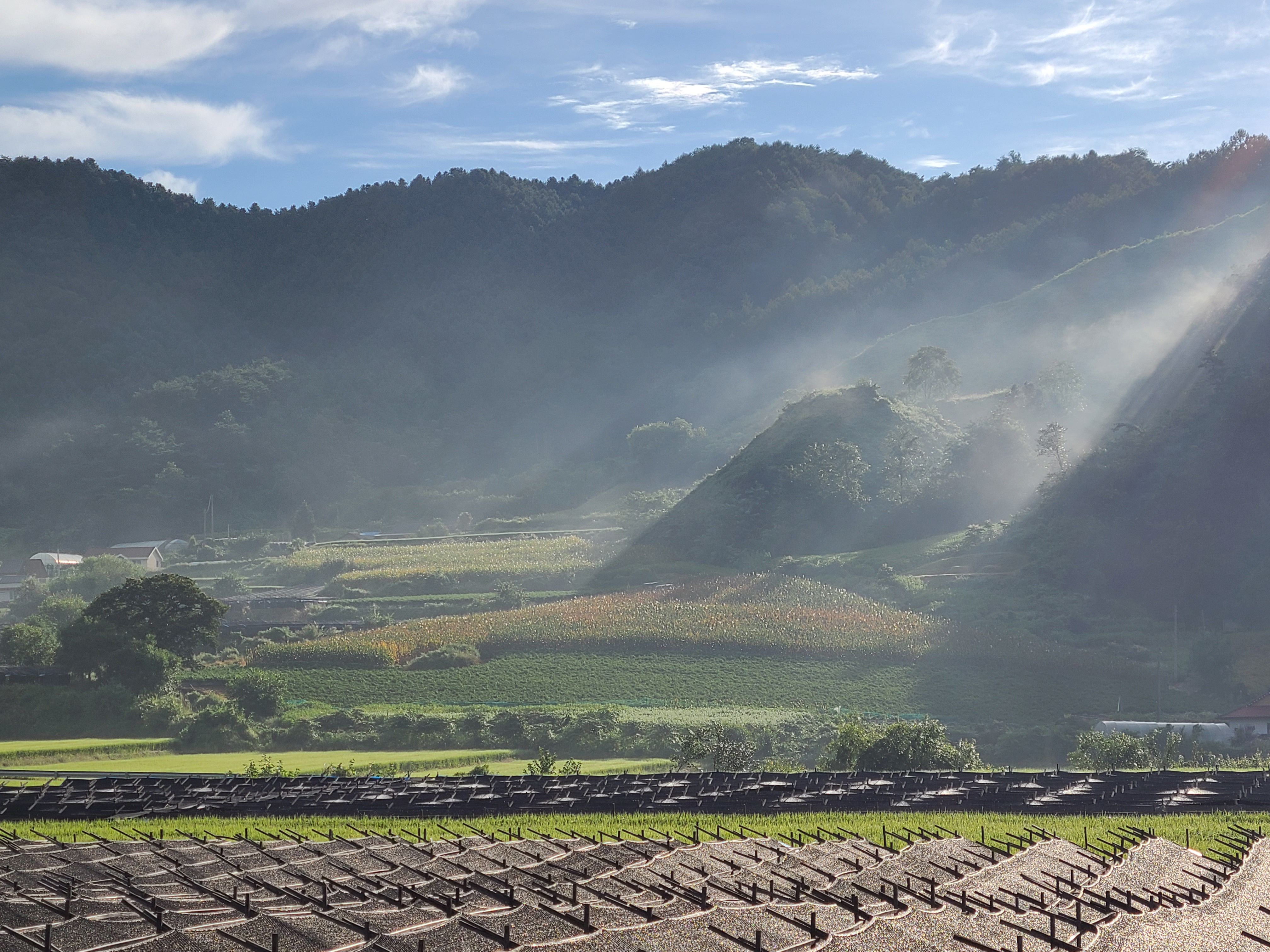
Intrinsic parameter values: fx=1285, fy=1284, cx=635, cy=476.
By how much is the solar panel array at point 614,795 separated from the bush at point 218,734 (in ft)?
52.0

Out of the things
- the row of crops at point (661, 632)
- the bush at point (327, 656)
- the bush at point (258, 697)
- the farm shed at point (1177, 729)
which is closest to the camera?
the farm shed at point (1177, 729)

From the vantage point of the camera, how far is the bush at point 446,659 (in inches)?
2630

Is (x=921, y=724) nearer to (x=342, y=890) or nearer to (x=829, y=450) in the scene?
(x=342, y=890)

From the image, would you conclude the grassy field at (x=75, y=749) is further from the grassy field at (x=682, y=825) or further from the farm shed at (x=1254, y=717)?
the farm shed at (x=1254, y=717)

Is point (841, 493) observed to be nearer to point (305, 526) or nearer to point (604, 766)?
point (604, 766)

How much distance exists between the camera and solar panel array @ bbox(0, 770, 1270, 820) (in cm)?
2958

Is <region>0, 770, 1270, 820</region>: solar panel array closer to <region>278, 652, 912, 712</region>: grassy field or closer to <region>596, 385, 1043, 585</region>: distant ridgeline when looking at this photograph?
<region>278, 652, 912, 712</region>: grassy field

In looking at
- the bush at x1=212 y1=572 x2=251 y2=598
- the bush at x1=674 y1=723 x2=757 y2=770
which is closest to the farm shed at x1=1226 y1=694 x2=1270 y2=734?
the bush at x1=674 y1=723 x2=757 y2=770

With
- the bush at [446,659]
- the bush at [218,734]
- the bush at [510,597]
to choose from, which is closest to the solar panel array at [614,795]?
the bush at [218,734]

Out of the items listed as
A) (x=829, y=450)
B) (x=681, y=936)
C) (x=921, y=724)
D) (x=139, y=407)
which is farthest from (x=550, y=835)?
(x=139, y=407)

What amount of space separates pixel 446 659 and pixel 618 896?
51.7 metres

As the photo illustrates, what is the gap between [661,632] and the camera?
71125mm

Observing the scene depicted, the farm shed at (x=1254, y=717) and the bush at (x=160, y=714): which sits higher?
the bush at (x=160, y=714)

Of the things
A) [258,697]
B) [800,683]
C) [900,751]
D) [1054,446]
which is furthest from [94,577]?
[900,751]
